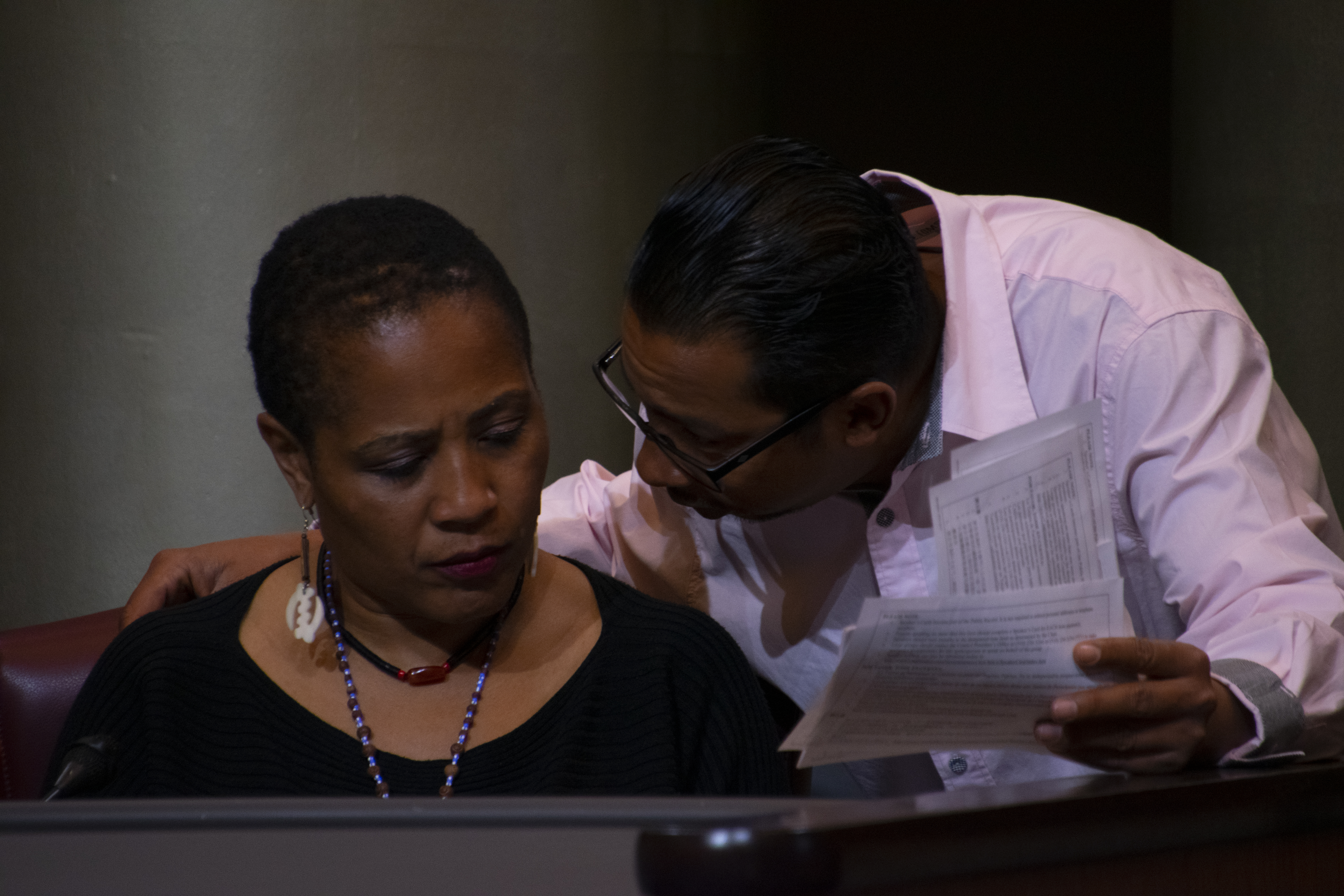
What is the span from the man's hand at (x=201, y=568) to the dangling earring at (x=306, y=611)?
199 millimetres

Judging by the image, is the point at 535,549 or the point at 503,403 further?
the point at 535,549

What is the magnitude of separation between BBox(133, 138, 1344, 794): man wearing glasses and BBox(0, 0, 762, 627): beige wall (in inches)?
32.4

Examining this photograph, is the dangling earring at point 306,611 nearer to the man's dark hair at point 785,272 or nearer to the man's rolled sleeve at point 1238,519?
the man's dark hair at point 785,272

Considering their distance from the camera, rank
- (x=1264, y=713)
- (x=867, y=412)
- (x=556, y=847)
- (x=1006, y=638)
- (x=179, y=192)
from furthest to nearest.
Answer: (x=179, y=192) < (x=867, y=412) < (x=1264, y=713) < (x=1006, y=638) < (x=556, y=847)

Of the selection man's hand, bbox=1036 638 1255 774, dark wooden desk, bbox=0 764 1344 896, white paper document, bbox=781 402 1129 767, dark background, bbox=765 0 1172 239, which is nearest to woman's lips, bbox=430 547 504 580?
white paper document, bbox=781 402 1129 767

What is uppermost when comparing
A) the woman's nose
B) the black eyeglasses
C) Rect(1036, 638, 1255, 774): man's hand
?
the woman's nose

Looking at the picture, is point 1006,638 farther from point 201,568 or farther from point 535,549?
point 201,568

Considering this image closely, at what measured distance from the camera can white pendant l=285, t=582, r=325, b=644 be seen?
4.96 feet

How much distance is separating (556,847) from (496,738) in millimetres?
849

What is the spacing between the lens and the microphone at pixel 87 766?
128 centimetres

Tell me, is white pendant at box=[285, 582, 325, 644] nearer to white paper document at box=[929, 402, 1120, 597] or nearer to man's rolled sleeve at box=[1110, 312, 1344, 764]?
white paper document at box=[929, 402, 1120, 597]

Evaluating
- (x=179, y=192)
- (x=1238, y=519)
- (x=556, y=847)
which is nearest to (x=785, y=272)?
(x=1238, y=519)

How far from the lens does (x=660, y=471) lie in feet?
5.41

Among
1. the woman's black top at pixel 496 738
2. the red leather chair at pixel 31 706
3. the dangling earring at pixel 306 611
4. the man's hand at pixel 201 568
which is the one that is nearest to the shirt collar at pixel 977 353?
the woman's black top at pixel 496 738
